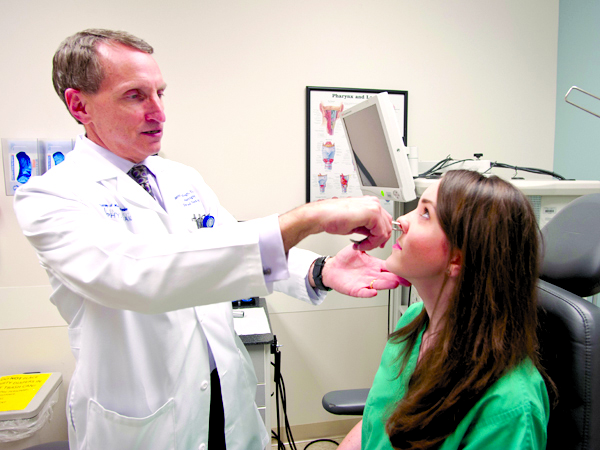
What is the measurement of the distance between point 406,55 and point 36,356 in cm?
268

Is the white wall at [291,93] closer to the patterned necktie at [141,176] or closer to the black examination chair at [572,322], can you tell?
the patterned necktie at [141,176]

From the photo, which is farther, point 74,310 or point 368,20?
point 368,20

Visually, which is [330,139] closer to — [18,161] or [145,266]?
[18,161]

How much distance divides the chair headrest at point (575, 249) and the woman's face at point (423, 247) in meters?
0.28

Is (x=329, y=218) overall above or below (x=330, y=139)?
below

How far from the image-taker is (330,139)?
233 centimetres

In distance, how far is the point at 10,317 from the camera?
209 centimetres

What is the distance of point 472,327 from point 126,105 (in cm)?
99

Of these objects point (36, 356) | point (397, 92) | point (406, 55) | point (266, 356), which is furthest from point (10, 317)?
point (406, 55)

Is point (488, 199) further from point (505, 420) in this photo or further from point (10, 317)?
point (10, 317)

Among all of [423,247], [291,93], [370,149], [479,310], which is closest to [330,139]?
[291,93]

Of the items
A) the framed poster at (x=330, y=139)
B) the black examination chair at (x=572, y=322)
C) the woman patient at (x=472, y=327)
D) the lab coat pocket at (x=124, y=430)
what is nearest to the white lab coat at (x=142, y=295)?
the lab coat pocket at (x=124, y=430)

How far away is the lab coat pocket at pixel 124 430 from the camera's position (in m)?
0.93

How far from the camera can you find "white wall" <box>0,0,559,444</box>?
2.04 metres
